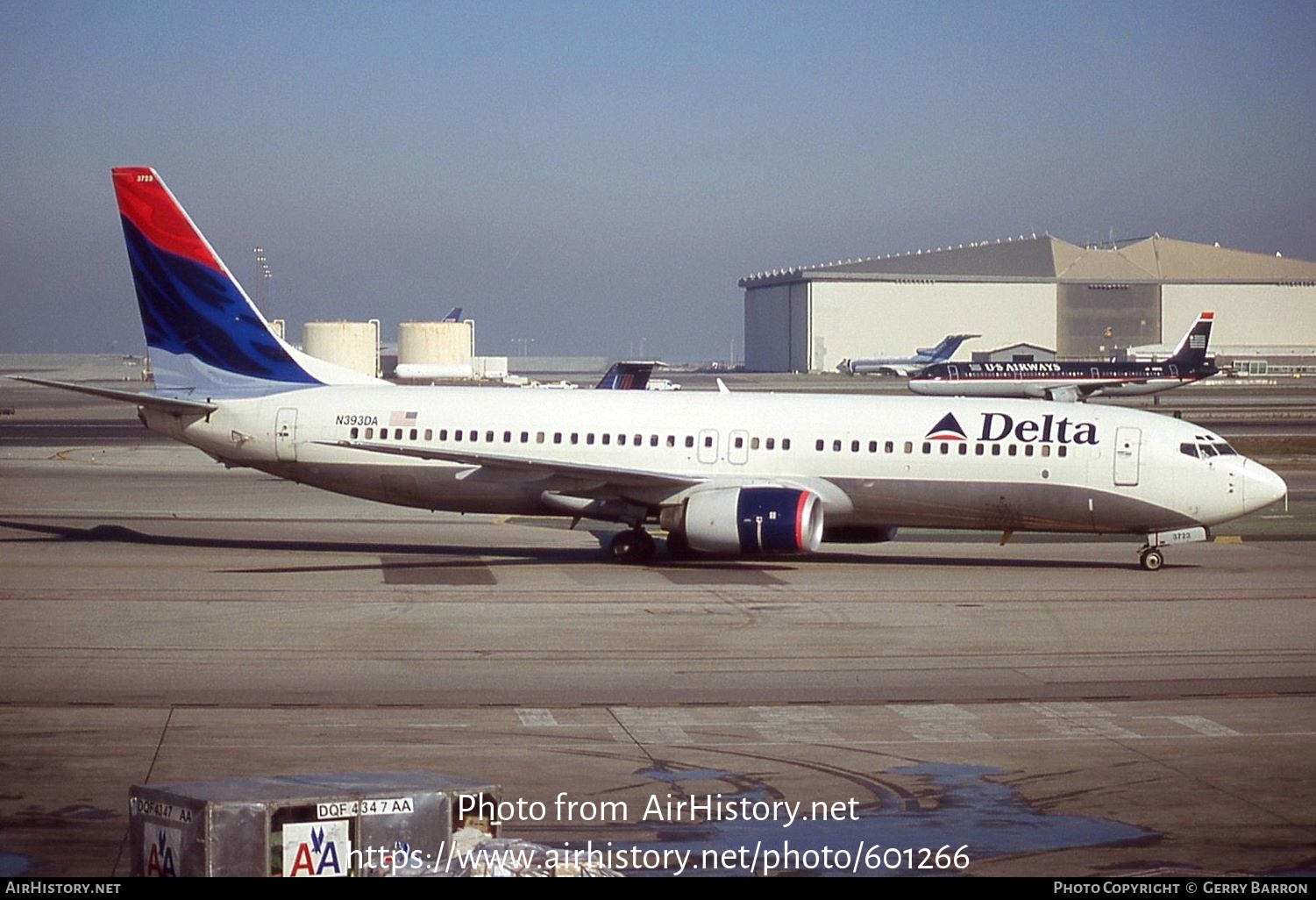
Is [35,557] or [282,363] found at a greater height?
[282,363]

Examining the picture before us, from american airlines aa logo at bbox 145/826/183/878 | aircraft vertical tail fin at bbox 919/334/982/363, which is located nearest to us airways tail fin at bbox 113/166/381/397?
american airlines aa logo at bbox 145/826/183/878

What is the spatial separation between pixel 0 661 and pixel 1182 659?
1724cm

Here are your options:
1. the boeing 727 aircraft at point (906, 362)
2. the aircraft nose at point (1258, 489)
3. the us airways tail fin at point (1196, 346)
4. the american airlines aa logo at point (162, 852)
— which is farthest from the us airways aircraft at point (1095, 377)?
the american airlines aa logo at point (162, 852)

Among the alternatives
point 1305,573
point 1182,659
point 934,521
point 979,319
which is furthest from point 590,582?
point 979,319

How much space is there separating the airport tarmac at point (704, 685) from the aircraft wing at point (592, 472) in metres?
1.77

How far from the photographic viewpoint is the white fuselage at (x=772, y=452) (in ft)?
106

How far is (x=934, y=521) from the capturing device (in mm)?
33219

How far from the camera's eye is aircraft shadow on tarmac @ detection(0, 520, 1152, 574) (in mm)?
33219

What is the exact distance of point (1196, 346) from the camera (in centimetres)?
11694

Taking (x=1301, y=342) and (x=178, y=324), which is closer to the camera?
(x=178, y=324)

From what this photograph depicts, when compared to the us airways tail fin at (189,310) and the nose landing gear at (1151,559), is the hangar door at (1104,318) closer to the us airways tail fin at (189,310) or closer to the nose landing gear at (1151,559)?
the nose landing gear at (1151,559)

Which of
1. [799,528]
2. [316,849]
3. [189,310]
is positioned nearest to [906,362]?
[189,310]

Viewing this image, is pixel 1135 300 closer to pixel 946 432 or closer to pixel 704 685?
pixel 946 432
